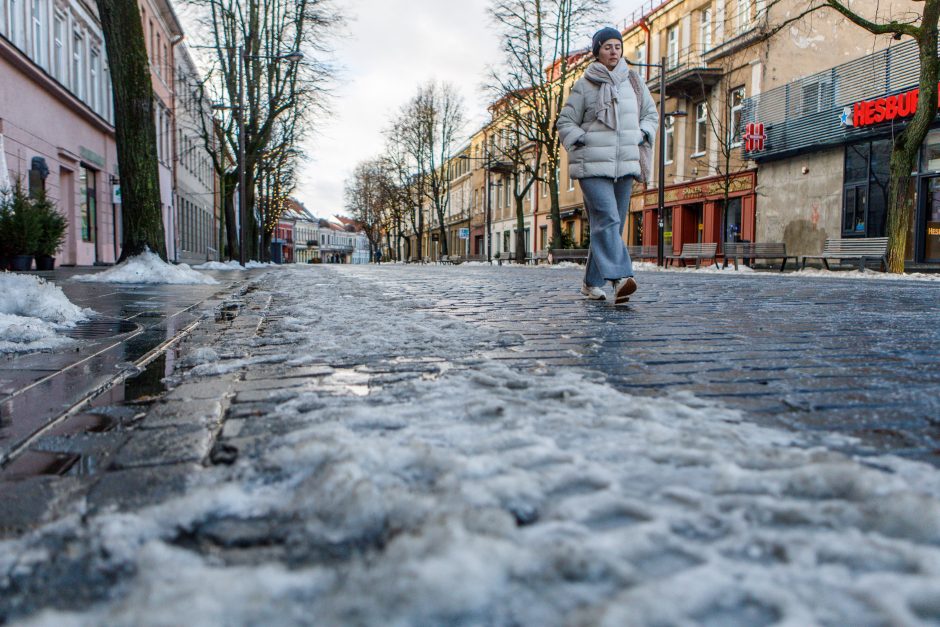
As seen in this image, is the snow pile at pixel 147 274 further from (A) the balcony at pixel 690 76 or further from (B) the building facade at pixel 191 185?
(B) the building facade at pixel 191 185

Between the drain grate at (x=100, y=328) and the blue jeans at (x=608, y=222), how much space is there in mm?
3412

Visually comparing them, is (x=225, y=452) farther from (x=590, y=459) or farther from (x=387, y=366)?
(x=387, y=366)

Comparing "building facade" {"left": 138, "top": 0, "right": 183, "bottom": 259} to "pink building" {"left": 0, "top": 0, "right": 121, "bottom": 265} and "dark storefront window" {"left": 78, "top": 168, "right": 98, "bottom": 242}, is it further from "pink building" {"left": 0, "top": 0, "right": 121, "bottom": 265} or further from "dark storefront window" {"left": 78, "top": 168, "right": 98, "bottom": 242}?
"dark storefront window" {"left": 78, "top": 168, "right": 98, "bottom": 242}

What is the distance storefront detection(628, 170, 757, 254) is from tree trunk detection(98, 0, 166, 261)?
19.0 meters

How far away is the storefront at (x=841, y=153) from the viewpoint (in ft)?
62.5

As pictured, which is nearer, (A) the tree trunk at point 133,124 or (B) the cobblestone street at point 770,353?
(B) the cobblestone street at point 770,353

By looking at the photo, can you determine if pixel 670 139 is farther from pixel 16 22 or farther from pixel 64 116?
pixel 16 22

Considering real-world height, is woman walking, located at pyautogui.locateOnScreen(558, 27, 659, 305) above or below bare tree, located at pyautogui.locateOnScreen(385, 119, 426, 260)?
below

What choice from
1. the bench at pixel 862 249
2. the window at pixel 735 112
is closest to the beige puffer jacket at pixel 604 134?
the bench at pixel 862 249

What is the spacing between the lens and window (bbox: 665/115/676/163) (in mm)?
31141

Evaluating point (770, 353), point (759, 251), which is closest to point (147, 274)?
point (770, 353)

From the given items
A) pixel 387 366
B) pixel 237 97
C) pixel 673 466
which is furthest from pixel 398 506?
pixel 237 97

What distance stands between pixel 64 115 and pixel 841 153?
21684mm

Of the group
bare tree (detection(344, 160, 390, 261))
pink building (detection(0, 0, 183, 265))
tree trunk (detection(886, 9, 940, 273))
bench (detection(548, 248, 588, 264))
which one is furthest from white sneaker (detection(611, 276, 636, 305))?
bare tree (detection(344, 160, 390, 261))
